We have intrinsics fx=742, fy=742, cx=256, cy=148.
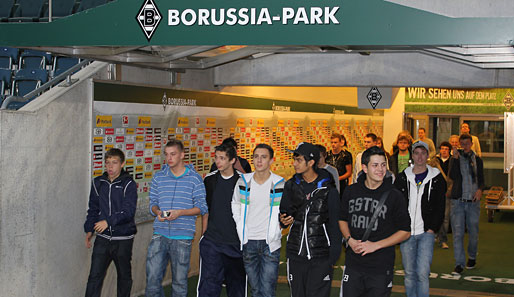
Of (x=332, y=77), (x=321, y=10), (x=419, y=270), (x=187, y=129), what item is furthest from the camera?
(x=332, y=77)

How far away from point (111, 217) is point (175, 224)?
2.16 ft

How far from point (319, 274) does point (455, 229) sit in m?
4.81

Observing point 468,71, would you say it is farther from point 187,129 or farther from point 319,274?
point 319,274

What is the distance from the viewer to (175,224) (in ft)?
24.4

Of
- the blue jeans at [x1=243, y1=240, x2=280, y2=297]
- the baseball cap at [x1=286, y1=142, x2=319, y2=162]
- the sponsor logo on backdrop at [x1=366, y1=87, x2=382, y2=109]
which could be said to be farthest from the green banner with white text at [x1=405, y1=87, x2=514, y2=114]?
the baseball cap at [x1=286, y1=142, x2=319, y2=162]

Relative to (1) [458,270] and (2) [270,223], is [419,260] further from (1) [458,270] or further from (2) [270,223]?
(1) [458,270]

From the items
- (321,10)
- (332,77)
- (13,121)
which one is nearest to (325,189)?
(321,10)

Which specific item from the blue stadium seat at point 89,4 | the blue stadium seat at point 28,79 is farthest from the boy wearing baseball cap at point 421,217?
the blue stadium seat at point 89,4

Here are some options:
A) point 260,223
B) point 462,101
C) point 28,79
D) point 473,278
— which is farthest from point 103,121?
point 462,101

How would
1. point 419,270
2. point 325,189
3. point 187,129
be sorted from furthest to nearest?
point 187,129, point 419,270, point 325,189

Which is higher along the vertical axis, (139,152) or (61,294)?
(139,152)

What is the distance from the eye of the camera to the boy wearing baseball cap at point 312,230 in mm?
6379

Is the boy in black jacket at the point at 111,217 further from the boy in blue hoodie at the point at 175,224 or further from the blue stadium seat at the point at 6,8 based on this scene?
the blue stadium seat at the point at 6,8

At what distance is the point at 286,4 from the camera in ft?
20.0
